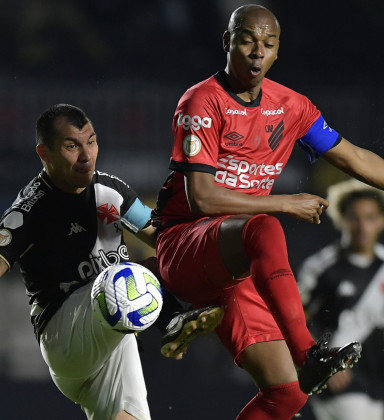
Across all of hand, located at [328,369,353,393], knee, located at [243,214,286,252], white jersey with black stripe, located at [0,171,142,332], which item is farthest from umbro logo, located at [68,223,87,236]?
hand, located at [328,369,353,393]

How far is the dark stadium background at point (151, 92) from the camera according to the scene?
17.2ft

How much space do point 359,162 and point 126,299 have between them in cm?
109

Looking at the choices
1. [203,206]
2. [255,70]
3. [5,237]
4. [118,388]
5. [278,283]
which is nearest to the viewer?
[278,283]

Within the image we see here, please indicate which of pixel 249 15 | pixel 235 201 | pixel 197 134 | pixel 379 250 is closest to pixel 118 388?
pixel 235 201

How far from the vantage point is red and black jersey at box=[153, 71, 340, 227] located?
10.4ft

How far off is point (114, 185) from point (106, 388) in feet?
2.79

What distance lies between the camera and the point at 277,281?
2822 millimetres

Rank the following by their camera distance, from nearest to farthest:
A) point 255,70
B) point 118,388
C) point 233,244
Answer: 1. point 233,244
2. point 255,70
3. point 118,388

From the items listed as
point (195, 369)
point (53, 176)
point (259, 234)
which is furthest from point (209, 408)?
point (259, 234)

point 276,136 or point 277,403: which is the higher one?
point 276,136

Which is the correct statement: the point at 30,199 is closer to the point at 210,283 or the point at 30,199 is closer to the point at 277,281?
the point at 210,283

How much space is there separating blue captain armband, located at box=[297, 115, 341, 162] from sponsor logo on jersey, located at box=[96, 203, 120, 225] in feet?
2.72

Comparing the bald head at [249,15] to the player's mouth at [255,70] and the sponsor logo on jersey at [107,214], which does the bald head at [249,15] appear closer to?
the player's mouth at [255,70]

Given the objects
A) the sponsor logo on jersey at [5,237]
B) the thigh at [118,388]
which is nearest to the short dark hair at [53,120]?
the sponsor logo on jersey at [5,237]
